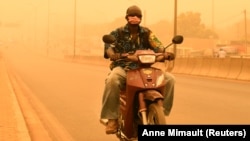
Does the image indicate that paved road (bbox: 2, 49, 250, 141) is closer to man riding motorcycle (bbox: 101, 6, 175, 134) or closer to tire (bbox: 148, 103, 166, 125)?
man riding motorcycle (bbox: 101, 6, 175, 134)

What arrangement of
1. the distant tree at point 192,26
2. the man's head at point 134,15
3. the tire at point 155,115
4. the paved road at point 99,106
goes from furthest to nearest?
1. the distant tree at point 192,26
2. the paved road at point 99,106
3. the man's head at point 134,15
4. the tire at point 155,115

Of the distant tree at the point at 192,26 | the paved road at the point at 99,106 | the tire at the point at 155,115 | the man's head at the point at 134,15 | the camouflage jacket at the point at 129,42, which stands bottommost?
the paved road at the point at 99,106

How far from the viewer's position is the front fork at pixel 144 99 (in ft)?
18.7

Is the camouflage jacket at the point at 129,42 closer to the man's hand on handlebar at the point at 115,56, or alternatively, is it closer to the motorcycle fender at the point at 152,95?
the man's hand on handlebar at the point at 115,56

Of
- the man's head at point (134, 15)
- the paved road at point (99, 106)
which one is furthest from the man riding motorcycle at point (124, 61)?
the paved road at point (99, 106)

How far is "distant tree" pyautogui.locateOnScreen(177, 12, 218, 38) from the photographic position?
156 m

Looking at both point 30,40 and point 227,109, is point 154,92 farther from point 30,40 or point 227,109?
point 30,40

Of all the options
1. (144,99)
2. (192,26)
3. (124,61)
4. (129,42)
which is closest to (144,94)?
(144,99)

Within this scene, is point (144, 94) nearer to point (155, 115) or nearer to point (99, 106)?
Answer: point (155, 115)

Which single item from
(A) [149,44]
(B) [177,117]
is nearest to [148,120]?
(A) [149,44]

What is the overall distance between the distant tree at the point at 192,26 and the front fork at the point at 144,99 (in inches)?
5943

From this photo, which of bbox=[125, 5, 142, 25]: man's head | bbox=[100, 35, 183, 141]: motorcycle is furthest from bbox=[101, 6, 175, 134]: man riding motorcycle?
bbox=[100, 35, 183, 141]: motorcycle

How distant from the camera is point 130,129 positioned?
6.25m

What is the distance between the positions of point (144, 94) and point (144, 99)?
63 millimetres
